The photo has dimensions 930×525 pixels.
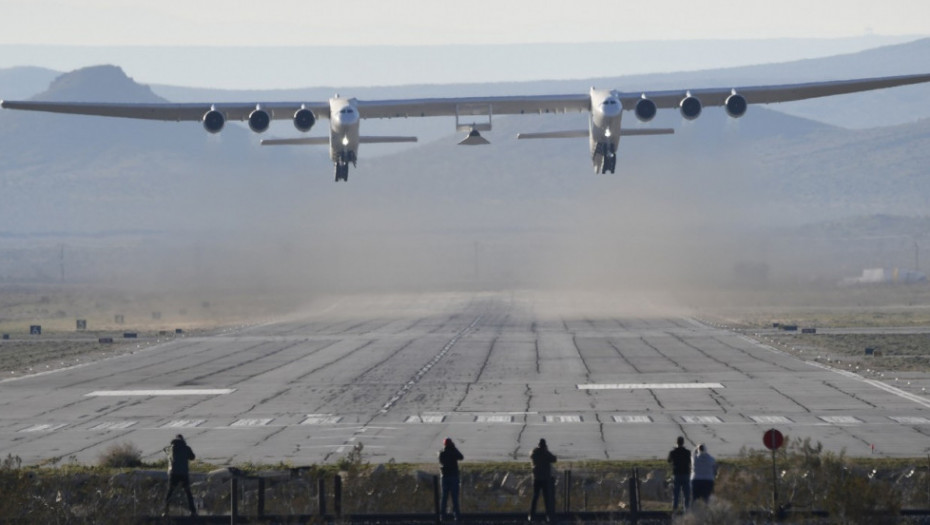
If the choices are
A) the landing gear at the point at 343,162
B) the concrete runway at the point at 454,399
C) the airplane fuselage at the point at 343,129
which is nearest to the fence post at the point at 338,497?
the concrete runway at the point at 454,399

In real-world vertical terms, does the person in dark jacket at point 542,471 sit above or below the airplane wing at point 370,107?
below

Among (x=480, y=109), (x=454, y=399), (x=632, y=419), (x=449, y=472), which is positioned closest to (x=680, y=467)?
(x=449, y=472)

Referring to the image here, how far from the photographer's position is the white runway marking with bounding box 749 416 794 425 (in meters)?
42.2

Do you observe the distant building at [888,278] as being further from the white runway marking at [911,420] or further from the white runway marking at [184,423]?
the white runway marking at [184,423]

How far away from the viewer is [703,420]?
4319 cm

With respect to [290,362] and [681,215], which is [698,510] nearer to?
[290,362]

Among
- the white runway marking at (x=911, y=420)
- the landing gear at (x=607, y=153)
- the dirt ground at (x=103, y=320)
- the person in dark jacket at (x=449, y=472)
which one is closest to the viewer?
the person in dark jacket at (x=449, y=472)

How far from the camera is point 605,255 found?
172 metres

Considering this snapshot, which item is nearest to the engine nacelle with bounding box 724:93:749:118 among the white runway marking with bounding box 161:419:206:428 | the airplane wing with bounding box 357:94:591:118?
the airplane wing with bounding box 357:94:591:118

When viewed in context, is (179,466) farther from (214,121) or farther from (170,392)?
(170,392)

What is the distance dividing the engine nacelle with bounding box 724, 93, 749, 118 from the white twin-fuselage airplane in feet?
0.11

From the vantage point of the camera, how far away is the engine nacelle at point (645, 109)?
1863 inches

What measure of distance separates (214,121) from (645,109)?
47.4ft

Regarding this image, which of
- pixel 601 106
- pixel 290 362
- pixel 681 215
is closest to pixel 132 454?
pixel 601 106
